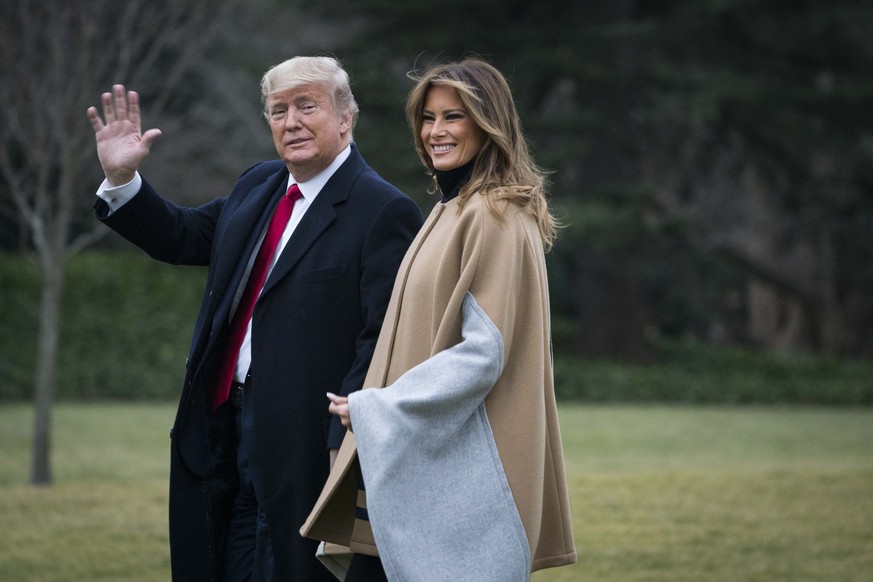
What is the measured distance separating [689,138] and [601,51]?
2.77 m

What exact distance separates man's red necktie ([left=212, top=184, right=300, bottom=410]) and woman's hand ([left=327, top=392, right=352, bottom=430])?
605 mm

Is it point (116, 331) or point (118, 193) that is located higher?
point (118, 193)

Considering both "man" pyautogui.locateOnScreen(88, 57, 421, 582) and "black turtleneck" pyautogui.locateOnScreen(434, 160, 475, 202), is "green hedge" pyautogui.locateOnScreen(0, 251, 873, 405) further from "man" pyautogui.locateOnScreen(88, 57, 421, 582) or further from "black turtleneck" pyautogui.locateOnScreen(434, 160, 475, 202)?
"black turtleneck" pyautogui.locateOnScreen(434, 160, 475, 202)

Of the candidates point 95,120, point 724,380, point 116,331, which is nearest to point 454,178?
point 95,120

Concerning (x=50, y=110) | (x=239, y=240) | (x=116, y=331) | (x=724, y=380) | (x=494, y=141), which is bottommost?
(x=724, y=380)

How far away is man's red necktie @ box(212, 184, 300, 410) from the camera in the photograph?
3.74 m

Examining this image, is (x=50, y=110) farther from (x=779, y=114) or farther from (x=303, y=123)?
(x=779, y=114)

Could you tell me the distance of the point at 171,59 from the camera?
17984 millimetres

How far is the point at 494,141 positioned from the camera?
337 centimetres

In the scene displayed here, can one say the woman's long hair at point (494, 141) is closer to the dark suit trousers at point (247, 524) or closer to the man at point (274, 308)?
the man at point (274, 308)

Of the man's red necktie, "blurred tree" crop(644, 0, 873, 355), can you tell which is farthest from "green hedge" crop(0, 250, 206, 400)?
the man's red necktie

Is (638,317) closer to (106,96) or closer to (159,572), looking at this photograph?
(159,572)

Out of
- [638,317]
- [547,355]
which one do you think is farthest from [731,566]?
[638,317]

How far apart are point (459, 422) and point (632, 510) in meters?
5.24
